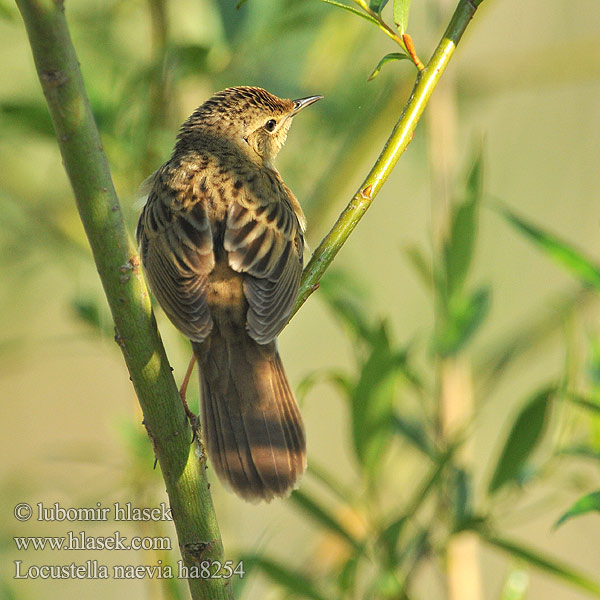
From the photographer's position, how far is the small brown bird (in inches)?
86.8

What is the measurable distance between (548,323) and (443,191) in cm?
85

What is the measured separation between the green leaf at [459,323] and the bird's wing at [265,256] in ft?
1.63

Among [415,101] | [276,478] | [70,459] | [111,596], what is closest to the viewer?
[415,101]

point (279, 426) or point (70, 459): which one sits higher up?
point (70, 459)

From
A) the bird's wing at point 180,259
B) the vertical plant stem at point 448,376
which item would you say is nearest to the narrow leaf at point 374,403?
the vertical plant stem at point 448,376

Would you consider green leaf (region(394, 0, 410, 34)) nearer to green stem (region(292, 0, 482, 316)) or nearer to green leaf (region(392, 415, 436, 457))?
green stem (region(292, 0, 482, 316))

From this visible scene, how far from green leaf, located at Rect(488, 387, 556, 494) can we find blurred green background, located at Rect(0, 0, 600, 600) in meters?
0.08

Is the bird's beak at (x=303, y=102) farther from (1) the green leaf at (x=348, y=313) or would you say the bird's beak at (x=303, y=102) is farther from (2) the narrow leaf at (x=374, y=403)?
(2) the narrow leaf at (x=374, y=403)

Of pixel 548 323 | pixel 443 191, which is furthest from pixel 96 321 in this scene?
pixel 548 323

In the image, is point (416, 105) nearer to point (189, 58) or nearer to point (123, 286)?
point (123, 286)

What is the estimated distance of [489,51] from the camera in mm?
5402

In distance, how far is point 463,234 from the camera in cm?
267

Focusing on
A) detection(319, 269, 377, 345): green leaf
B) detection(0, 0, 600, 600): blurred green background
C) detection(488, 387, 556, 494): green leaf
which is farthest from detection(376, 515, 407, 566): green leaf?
detection(319, 269, 377, 345): green leaf

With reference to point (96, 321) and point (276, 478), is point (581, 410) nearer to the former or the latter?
point (276, 478)
